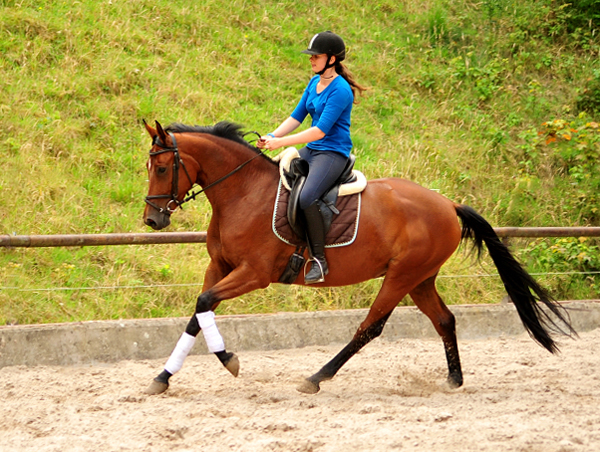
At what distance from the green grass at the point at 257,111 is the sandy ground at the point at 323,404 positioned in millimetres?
1455

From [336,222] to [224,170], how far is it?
3.23 ft

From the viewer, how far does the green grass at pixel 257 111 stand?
7.55m

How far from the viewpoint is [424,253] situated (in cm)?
551

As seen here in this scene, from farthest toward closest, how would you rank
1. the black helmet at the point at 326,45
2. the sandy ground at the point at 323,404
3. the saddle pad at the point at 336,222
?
1. the saddle pad at the point at 336,222
2. the black helmet at the point at 326,45
3. the sandy ground at the point at 323,404

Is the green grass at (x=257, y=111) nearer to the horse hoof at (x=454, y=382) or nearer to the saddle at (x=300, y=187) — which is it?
the horse hoof at (x=454, y=382)

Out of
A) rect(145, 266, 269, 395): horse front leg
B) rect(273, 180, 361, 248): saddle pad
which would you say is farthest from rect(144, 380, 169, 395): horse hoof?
rect(273, 180, 361, 248): saddle pad

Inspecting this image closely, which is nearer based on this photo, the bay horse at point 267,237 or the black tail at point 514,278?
the bay horse at point 267,237

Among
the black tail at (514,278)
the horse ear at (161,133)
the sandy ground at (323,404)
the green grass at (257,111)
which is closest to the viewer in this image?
the sandy ground at (323,404)

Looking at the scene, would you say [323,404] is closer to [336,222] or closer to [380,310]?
[380,310]

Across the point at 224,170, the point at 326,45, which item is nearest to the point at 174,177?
the point at 224,170

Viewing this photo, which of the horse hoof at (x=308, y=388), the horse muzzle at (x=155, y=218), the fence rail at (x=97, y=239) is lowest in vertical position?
the horse hoof at (x=308, y=388)

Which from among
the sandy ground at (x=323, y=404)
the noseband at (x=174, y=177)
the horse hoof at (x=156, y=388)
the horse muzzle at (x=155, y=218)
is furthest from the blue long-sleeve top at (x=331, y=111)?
the horse hoof at (x=156, y=388)

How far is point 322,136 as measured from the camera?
510cm

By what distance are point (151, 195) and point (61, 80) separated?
589cm
